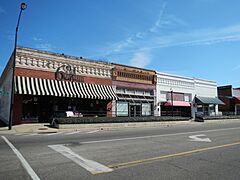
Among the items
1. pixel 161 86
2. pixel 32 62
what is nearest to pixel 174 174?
pixel 32 62

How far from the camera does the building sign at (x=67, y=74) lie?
23.5m

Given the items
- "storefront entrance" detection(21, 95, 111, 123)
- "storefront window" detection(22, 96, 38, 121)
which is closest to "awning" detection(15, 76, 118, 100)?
"storefront entrance" detection(21, 95, 111, 123)

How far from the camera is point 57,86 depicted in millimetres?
22500

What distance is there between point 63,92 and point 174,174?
59.7ft

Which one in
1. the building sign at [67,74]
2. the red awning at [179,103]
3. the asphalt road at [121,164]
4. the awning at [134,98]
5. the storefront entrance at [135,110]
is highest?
the building sign at [67,74]

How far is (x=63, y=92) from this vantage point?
2225 centimetres

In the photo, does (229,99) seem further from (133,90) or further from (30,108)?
(30,108)

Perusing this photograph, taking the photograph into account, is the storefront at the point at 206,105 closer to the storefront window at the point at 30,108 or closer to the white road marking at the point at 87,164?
the storefront window at the point at 30,108

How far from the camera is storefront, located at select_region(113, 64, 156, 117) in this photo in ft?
93.0

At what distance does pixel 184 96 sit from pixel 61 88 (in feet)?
70.5

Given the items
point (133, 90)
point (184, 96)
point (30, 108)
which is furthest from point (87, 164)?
point (184, 96)

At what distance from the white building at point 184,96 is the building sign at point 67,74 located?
41.9ft

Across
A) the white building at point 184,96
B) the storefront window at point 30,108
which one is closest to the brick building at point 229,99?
the white building at point 184,96

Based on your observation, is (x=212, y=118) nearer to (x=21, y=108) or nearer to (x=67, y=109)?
(x=67, y=109)
